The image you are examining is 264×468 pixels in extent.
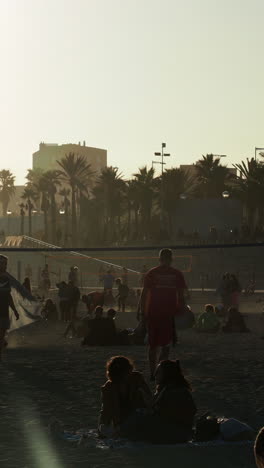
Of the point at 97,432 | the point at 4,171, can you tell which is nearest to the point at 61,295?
the point at 97,432

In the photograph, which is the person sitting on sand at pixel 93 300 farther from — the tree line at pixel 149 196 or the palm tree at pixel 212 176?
the palm tree at pixel 212 176

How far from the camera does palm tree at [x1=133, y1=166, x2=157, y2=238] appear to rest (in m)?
119

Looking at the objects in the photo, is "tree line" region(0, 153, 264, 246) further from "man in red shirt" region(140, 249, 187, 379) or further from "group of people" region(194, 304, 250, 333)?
"man in red shirt" region(140, 249, 187, 379)

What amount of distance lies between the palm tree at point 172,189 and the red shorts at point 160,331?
89.2 metres

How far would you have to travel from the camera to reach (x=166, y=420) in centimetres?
988

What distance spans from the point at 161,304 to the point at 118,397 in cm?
460

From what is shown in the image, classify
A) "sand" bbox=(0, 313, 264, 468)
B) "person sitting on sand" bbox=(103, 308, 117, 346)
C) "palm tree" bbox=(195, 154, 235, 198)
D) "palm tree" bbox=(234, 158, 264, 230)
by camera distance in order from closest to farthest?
"sand" bbox=(0, 313, 264, 468) → "person sitting on sand" bbox=(103, 308, 117, 346) → "palm tree" bbox=(234, 158, 264, 230) → "palm tree" bbox=(195, 154, 235, 198)

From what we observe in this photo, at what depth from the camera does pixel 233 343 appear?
22406 millimetres

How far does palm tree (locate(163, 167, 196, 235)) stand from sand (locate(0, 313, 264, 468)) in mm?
82044

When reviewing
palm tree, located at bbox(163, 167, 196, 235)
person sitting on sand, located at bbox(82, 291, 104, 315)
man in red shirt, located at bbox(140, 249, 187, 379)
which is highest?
palm tree, located at bbox(163, 167, 196, 235)

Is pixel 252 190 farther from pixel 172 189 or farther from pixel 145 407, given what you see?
pixel 145 407

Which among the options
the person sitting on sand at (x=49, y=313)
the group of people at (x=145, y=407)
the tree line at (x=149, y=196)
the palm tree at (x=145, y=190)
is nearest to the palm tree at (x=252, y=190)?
the tree line at (x=149, y=196)

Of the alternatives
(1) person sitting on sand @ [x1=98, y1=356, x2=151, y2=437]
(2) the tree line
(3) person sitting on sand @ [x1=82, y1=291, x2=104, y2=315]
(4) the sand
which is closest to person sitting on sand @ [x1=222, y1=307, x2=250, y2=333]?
(4) the sand

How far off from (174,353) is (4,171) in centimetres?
17150
